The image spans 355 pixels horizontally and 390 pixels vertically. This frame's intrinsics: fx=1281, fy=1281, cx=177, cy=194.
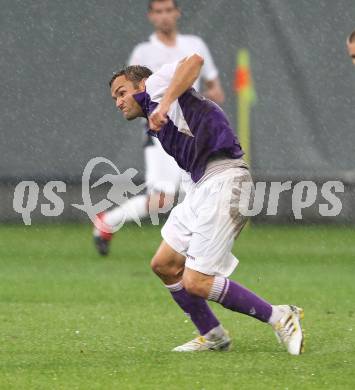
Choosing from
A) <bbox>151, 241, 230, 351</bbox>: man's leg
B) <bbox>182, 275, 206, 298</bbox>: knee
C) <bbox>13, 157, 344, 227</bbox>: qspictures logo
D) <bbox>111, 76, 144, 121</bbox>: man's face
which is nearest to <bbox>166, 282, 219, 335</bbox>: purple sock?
<bbox>151, 241, 230, 351</bbox>: man's leg

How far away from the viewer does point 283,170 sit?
13.6 meters

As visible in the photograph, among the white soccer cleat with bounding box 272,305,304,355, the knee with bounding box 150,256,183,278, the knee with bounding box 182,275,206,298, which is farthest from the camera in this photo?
the knee with bounding box 150,256,183,278

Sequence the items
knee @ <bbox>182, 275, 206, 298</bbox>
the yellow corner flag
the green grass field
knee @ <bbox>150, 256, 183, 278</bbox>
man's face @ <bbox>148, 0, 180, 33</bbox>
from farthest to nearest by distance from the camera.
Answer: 1. the yellow corner flag
2. man's face @ <bbox>148, 0, 180, 33</bbox>
3. knee @ <bbox>150, 256, 183, 278</bbox>
4. knee @ <bbox>182, 275, 206, 298</bbox>
5. the green grass field

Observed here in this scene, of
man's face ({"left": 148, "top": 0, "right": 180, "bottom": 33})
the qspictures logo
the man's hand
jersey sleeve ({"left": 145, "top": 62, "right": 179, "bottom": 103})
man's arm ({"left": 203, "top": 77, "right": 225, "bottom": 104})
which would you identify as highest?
man's face ({"left": 148, "top": 0, "right": 180, "bottom": 33})

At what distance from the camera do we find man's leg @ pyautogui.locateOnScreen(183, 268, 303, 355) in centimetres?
694

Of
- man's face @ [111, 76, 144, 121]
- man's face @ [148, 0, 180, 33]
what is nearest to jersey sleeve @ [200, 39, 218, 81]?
man's face @ [148, 0, 180, 33]

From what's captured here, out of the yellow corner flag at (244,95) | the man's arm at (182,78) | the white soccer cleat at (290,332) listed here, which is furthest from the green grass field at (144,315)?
the man's arm at (182,78)

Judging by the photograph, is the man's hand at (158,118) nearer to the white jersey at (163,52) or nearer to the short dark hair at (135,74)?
the short dark hair at (135,74)

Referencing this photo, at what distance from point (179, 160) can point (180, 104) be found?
323mm

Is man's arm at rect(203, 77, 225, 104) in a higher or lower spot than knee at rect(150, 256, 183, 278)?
higher

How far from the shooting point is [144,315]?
28.7 feet

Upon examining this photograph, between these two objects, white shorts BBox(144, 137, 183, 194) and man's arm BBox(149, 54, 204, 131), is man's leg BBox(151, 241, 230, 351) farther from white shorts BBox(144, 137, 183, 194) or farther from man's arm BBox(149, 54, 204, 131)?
white shorts BBox(144, 137, 183, 194)

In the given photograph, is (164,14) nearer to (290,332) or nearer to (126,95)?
(126,95)

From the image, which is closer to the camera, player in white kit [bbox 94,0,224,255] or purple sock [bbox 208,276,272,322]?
purple sock [bbox 208,276,272,322]
